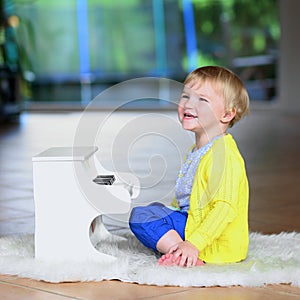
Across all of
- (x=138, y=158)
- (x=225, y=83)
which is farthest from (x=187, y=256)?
(x=138, y=158)

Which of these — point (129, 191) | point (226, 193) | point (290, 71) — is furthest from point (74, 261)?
point (290, 71)

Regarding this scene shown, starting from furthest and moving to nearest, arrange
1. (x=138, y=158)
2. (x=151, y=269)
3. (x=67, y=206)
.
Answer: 1. (x=138, y=158)
2. (x=67, y=206)
3. (x=151, y=269)

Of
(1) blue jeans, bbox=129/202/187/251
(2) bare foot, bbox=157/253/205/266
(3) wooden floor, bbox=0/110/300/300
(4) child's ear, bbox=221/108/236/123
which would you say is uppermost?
(4) child's ear, bbox=221/108/236/123

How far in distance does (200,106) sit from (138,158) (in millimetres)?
2656

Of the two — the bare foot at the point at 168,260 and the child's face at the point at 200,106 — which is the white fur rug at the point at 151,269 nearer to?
the bare foot at the point at 168,260

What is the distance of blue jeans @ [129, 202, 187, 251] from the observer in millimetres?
2189

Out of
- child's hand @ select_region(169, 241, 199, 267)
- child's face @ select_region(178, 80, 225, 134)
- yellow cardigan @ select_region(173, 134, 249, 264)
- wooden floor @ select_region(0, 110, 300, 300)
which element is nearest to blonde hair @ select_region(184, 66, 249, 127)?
child's face @ select_region(178, 80, 225, 134)

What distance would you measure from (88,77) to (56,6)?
122 centimetres

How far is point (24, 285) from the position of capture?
6.55ft

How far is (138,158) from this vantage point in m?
4.88

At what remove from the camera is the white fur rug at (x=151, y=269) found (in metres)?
1.99

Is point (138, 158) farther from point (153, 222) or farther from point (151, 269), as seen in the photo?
point (151, 269)

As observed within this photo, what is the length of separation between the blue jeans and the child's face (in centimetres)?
24

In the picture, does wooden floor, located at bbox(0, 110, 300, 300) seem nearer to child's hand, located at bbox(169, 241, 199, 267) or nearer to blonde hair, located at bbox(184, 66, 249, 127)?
child's hand, located at bbox(169, 241, 199, 267)
